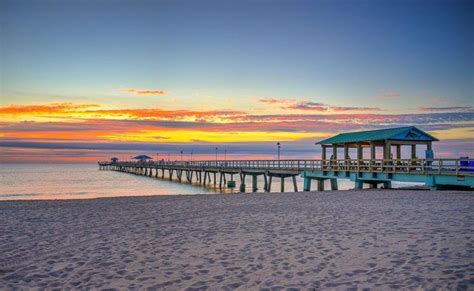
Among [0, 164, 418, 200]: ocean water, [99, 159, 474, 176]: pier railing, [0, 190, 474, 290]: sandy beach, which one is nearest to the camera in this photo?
[0, 190, 474, 290]: sandy beach

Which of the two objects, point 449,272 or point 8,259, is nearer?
point 449,272

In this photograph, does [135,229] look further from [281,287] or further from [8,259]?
[281,287]

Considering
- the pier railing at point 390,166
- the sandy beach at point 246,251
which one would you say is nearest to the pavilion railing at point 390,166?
the pier railing at point 390,166

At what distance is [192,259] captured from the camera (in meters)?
6.34

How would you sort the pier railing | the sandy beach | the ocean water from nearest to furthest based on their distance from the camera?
1. the sandy beach
2. the pier railing
3. the ocean water

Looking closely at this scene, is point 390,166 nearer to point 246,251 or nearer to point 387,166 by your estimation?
point 387,166

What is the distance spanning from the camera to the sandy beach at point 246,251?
16.9ft

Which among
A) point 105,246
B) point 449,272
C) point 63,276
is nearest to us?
point 449,272

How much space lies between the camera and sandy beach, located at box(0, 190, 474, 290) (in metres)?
5.14

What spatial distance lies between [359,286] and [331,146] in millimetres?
29525

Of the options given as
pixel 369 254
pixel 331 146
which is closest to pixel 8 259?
pixel 369 254

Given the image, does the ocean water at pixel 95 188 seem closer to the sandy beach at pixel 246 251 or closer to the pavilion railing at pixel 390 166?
the pavilion railing at pixel 390 166

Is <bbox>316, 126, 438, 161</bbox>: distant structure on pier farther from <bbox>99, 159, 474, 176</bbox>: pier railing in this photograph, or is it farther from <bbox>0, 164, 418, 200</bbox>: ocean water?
<bbox>0, 164, 418, 200</bbox>: ocean water

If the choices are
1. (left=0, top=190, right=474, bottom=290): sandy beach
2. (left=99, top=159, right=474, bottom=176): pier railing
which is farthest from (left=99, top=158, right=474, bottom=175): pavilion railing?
(left=0, top=190, right=474, bottom=290): sandy beach
